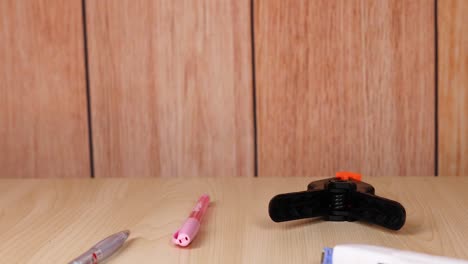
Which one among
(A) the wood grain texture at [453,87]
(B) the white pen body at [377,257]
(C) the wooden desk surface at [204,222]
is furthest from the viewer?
(A) the wood grain texture at [453,87]

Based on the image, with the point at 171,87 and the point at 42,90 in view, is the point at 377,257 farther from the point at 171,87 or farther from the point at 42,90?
the point at 42,90

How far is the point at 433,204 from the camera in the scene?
81cm

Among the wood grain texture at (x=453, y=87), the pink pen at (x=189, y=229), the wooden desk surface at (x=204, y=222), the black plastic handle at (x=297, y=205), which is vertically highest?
the wood grain texture at (x=453, y=87)

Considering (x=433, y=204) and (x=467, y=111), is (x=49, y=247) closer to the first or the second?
(x=433, y=204)

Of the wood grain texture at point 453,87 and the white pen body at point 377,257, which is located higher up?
the wood grain texture at point 453,87

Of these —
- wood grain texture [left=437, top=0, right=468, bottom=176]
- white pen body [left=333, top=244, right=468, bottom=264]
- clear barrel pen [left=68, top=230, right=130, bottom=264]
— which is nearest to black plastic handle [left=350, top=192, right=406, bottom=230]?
white pen body [left=333, top=244, right=468, bottom=264]

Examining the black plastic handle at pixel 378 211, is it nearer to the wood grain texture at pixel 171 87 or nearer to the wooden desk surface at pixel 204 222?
the wooden desk surface at pixel 204 222

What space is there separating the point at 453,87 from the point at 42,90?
751 millimetres

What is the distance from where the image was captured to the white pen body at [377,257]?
0.52m

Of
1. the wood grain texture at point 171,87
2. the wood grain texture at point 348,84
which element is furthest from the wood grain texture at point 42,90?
the wood grain texture at point 348,84

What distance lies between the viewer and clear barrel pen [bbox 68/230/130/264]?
0.59 meters

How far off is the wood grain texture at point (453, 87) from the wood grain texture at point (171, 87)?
0.34 m

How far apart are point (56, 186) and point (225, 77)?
1.15 ft

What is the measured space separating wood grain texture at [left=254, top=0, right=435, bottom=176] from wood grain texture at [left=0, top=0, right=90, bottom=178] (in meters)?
0.34
